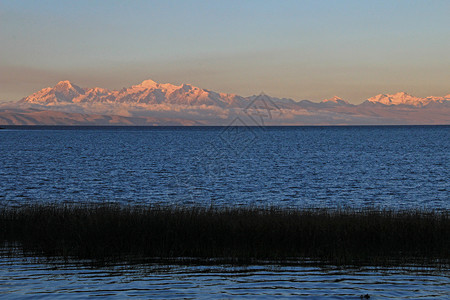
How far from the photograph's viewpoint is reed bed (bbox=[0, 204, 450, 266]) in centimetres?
1947

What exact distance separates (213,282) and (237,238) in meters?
4.85

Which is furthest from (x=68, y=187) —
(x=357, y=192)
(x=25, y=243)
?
(x=25, y=243)

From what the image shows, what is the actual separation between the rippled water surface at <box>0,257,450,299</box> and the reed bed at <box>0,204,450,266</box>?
134 cm

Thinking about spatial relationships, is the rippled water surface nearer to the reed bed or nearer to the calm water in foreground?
the calm water in foreground

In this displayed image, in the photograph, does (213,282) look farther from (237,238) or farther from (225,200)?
(225,200)

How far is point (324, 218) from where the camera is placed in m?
23.4

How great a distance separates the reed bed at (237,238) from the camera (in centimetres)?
1947

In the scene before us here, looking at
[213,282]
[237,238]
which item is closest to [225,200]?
[237,238]

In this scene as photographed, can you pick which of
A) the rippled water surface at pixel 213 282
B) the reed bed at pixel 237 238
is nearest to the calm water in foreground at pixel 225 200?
the rippled water surface at pixel 213 282

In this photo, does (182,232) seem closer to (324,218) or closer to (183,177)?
(324,218)

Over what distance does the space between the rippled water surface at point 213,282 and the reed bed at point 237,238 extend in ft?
4.41

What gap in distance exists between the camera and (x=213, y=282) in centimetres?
1620

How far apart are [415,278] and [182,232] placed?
8.76m

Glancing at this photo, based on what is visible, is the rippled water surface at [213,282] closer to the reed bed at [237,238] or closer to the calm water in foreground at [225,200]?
the calm water in foreground at [225,200]
